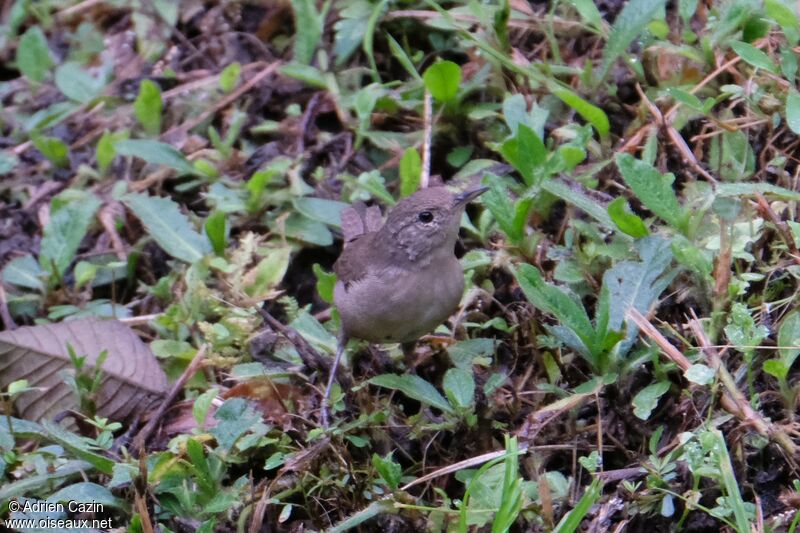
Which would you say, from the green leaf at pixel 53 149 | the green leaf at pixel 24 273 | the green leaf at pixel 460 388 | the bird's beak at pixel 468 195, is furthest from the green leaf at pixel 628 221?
the green leaf at pixel 53 149

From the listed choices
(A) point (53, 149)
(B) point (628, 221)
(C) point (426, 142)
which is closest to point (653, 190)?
(B) point (628, 221)

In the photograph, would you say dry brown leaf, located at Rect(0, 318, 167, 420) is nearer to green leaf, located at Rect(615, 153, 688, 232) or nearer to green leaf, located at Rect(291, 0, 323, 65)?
green leaf, located at Rect(291, 0, 323, 65)

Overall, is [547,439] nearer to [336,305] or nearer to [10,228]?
[336,305]

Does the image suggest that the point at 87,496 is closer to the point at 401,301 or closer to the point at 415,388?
the point at 415,388

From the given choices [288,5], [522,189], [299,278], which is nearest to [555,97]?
[522,189]

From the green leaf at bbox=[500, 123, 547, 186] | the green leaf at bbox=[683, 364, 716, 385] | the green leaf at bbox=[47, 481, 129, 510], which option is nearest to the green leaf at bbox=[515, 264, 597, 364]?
the green leaf at bbox=[683, 364, 716, 385]

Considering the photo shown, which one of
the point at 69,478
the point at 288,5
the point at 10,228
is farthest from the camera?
the point at 288,5

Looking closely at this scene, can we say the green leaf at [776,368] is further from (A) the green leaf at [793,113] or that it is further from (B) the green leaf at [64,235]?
(B) the green leaf at [64,235]
